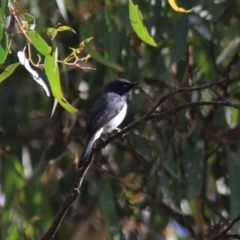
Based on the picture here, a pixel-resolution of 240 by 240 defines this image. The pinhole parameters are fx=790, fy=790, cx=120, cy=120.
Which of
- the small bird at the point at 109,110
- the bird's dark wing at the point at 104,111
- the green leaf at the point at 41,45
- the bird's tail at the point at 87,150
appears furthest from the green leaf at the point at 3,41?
the bird's dark wing at the point at 104,111

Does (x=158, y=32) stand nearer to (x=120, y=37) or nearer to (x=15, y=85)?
(x=120, y=37)

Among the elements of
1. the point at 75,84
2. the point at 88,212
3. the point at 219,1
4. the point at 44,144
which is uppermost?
the point at 219,1

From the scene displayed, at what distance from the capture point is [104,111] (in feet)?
13.7

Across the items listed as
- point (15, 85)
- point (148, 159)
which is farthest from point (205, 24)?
point (15, 85)

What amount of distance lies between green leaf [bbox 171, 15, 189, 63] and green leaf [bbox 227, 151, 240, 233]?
60cm

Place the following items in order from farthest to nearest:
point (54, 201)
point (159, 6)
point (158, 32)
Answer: point (54, 201) < point (158, 32) < point (159, 6)

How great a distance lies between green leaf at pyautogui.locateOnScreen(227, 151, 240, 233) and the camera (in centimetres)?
379

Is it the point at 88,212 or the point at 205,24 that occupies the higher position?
the point at 205,24

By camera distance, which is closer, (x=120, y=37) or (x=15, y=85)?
(x=120, y=37)

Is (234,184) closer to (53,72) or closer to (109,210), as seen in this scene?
(109,210)

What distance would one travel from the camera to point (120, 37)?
13.7ft

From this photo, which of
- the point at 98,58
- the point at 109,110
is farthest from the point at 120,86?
the point at 98,58

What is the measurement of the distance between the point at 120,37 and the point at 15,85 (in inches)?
28.3

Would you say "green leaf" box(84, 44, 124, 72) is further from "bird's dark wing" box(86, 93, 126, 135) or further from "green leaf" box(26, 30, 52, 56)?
"green leaf" box(26, 30, 52, 56)
